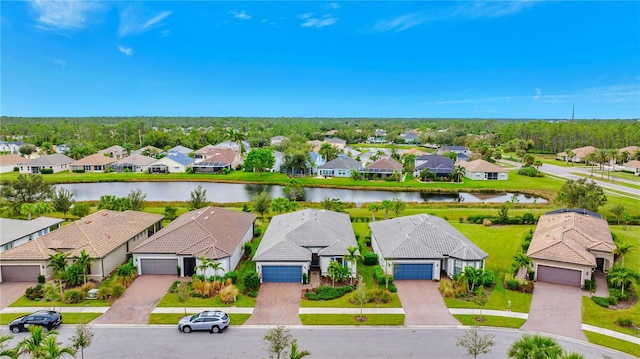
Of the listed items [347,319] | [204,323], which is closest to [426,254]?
[347,319]

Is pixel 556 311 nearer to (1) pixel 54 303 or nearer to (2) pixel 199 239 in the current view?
(2) pixel 199 239

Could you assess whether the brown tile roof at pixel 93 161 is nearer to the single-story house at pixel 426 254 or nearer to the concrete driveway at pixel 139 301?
the concrete driveway at pixel 139 301

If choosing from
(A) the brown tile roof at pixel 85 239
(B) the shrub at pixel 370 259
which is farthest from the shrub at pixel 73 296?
(B) the shrub at pixel 370 259

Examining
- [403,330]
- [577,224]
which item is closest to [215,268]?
[403,330]

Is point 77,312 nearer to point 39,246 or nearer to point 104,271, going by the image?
point 104,271

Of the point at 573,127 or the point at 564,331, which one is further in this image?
the point at 573,127

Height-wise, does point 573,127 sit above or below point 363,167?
above

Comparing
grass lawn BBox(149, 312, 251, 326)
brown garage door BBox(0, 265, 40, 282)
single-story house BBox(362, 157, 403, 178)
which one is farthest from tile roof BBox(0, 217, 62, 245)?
single-story house BBox(362, 157, 403, 178)
